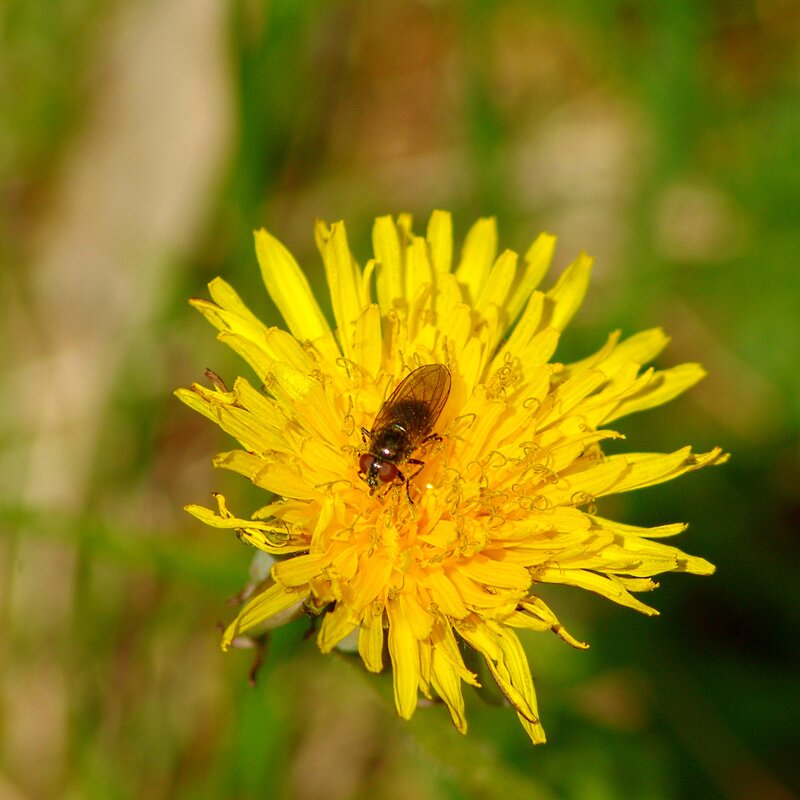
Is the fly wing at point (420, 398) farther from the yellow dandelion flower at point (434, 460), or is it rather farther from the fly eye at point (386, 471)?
the fly eye at point (386, 471)

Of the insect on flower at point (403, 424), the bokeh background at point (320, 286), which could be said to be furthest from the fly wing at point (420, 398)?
the bokeh background at point (320, 286)

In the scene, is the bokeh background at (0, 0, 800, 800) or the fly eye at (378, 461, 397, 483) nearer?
the fly eye at (378, 461, 397, 483)

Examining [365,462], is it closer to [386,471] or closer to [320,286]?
[386,471]

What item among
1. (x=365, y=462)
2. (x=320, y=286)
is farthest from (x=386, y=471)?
(x=320, y=286)

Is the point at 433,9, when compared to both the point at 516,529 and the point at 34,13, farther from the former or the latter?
the point at 516,529

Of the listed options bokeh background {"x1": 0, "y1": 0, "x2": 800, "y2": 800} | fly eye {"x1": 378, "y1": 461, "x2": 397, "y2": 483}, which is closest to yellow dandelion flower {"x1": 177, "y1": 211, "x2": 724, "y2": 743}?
fly eye {"x1": 378, "y1": 461, "x2": 397, "y2": 483}

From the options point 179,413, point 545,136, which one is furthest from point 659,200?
point 179,413

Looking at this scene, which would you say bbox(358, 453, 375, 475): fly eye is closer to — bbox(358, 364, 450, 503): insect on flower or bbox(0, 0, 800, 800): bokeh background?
bbox(358, 364, 450, 503): insect on flower

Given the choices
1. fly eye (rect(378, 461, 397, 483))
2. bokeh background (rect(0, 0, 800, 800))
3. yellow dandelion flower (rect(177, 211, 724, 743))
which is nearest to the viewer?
yellow dandelion flower (rect(177, 211, 724, 743))
